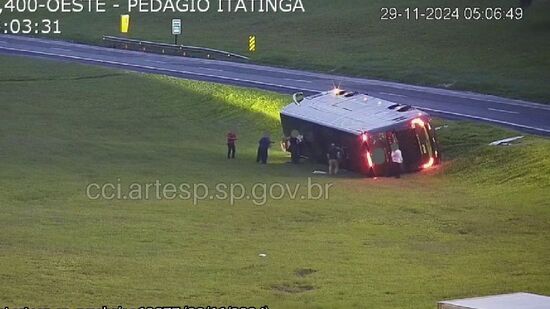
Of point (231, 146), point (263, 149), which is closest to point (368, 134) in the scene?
point (263, 149)

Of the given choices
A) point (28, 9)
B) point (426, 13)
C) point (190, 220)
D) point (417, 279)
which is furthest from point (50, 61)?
point (417, 279)

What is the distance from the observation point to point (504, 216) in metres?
29.6

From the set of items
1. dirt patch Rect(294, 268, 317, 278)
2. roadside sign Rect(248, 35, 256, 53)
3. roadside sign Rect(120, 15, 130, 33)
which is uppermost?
roadside sign Rect(120, 15, 130, 33)

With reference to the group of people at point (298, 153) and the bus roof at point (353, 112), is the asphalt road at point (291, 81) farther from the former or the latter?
the group of people at point (298, 153)

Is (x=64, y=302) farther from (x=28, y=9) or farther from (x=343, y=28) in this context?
(x=28, y=9)

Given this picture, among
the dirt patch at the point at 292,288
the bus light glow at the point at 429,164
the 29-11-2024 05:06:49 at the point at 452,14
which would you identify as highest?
the 29-11-2024 05:06:49 at the point at 452,14

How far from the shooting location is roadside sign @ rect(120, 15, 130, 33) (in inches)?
3012

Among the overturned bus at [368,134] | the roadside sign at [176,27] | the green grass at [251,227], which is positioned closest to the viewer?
the green grass at [251,227]

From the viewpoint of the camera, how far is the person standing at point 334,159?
3806 cm

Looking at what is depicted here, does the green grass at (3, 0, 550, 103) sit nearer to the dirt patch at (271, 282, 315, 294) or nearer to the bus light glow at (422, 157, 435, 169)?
the bus light glow at (422, 157, 435, 169)

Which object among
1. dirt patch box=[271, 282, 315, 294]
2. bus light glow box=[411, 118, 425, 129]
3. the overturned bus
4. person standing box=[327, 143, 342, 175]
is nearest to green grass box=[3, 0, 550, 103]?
the overturned bus

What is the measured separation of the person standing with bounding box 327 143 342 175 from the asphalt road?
772 cm

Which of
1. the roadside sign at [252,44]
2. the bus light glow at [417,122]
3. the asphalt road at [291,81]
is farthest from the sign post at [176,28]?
the bus light glow at [417,122]

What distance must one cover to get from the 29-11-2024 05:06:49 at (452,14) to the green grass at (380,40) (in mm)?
353
